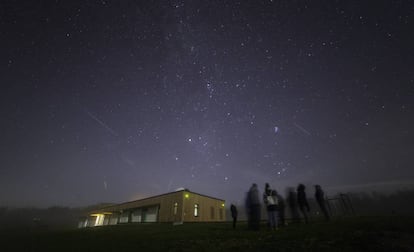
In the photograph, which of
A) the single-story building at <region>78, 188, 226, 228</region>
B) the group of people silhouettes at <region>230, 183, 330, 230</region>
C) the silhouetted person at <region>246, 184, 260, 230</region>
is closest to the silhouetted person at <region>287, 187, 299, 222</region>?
the group of people silhouettes at <region>230, 183, 330, 230</region>

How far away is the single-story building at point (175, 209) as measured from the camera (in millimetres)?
26891

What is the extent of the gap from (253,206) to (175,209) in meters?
19.1

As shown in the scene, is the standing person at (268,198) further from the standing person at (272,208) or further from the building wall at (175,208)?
the building wall at (175,208)

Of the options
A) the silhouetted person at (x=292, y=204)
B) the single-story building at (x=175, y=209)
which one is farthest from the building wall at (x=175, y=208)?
the silhouetted person at (x=292, y=204)

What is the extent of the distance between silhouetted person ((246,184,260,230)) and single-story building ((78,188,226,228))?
16927mm

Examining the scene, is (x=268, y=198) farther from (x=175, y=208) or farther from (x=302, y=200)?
(x=175, y=208)

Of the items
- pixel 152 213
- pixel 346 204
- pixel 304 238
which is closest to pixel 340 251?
pixel 304 238

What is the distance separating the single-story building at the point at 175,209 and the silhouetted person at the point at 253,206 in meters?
16.9

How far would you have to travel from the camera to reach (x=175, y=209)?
89.0 feet

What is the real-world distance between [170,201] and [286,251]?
82.6 ft

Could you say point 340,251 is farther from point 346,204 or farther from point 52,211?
point 52,211

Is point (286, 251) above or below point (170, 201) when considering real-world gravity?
below

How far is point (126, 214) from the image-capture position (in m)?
37.6

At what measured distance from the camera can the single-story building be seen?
2689cm
